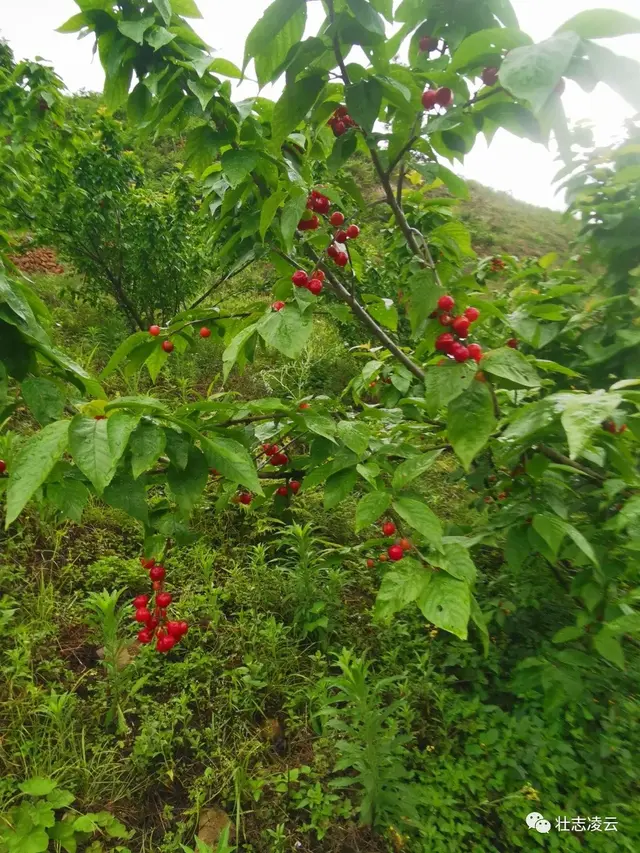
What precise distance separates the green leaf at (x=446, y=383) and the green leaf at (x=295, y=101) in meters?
0.59

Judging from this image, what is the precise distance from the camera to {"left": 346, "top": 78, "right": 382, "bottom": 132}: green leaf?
0.94 metres

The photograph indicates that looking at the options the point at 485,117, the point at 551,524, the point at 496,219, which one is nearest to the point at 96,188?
the point at 485,117

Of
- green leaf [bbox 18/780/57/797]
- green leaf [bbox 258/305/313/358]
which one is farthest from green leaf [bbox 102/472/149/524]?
green leaf [bbox 18/780/57/797]

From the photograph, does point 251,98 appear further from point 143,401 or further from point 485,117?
point 143,401

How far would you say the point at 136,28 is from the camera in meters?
1.03

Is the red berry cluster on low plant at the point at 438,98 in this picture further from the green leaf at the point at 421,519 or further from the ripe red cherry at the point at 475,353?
the green leaf at the point at 421,519

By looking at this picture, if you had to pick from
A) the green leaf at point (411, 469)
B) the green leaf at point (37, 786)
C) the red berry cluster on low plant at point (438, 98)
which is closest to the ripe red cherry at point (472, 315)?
the green leaf at point (411, 469)

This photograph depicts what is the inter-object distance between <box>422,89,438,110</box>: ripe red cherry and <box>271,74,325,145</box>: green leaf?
0.28 m

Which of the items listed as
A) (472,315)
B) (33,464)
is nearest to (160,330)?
(33,464)

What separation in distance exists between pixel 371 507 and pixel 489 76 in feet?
3.16

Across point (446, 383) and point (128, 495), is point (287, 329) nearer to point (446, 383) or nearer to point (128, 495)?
point (446, 383)

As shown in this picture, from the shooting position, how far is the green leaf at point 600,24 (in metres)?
0.67

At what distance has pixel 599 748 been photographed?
6.20ft

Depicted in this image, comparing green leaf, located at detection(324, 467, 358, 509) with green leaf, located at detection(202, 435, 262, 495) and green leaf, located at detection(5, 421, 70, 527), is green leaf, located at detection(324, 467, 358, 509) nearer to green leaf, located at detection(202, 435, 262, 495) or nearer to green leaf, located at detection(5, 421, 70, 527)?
green leaf, located at detection(202, 435, 262, 495)
